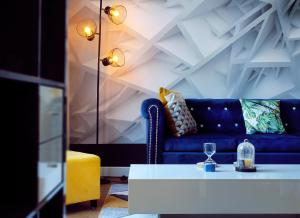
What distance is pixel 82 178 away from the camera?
2.98 metres

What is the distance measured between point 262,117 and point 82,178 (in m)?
1.92

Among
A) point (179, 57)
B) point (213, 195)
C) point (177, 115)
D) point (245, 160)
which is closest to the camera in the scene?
point (213, 195)

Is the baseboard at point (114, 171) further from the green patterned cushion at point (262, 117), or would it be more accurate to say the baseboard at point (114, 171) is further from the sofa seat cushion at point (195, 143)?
the green patterned cushion at point (262, 117)

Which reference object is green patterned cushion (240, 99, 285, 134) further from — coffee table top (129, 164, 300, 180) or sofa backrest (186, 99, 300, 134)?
coffee table top (129, 164, 300, 180)

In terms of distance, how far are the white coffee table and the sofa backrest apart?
182 centimetres

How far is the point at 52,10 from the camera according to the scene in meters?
1.23

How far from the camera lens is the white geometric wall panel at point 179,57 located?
13.6ft

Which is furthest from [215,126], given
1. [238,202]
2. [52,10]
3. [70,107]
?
[52,10]

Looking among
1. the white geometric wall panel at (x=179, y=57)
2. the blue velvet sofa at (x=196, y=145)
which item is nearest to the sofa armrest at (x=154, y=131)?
the blue velvet sofa at (x=196, y=145)

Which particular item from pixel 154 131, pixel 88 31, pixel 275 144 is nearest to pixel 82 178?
pixel 154 131

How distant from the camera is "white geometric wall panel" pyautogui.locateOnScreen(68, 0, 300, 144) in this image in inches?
164

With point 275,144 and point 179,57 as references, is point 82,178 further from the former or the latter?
point 179,57
